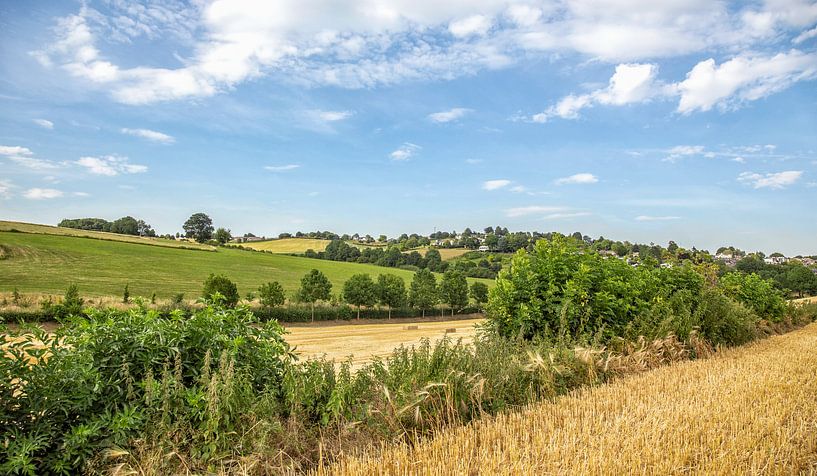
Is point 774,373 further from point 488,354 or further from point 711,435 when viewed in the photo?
point 488,354

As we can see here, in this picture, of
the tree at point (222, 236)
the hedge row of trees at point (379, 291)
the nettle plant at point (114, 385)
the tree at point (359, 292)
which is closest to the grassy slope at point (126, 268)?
the hedge row of trees at point (379, 291)

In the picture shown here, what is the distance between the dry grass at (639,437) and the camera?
13.6ft

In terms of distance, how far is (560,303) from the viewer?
9812 mm

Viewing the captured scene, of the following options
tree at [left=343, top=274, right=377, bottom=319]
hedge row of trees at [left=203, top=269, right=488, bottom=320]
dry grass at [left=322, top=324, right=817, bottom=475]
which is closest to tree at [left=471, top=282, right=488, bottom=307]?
hedge row of trees at [left=203, top=269, right=488, bottom=320]

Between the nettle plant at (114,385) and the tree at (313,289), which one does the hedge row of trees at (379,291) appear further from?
the nettle plant at (114,385)

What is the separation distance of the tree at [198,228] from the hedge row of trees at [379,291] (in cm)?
6369

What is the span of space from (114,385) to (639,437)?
5034 mm

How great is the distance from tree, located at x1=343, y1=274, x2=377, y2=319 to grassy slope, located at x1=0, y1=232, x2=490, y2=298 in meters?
12.3

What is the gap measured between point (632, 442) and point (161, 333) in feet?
15.9

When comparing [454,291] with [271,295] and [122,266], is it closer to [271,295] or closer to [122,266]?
[271,295]

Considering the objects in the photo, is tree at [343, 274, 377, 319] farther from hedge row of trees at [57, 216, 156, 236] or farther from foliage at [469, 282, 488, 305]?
hedge row of trees at [57, 216, 156, 236]

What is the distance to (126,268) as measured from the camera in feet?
213

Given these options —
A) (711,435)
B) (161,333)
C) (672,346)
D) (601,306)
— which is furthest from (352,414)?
(672,346)

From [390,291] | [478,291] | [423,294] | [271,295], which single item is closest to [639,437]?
[271,295]
